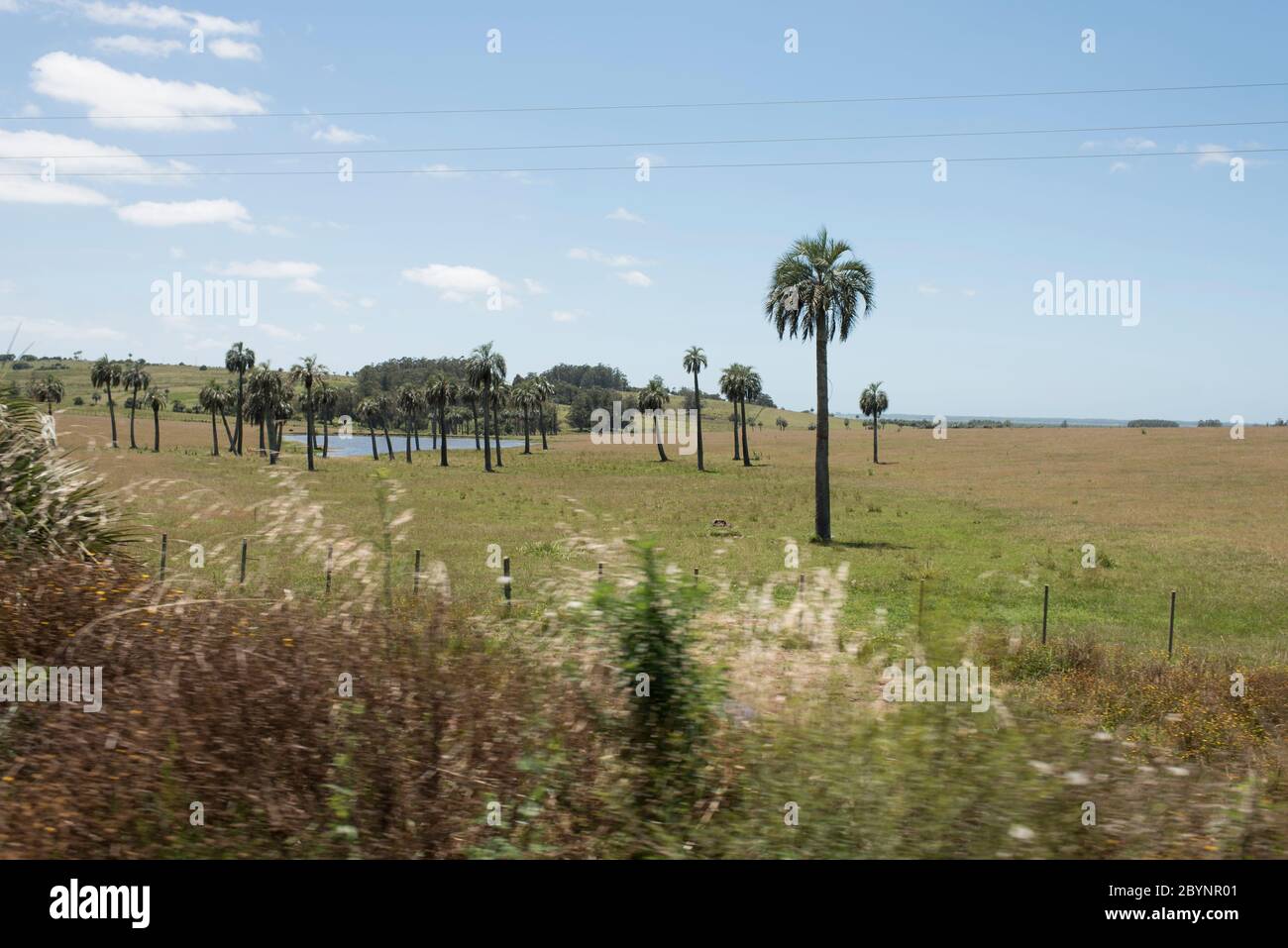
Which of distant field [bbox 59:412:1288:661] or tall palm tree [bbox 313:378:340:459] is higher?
tall palm tree [bbox 313:378:340:459]

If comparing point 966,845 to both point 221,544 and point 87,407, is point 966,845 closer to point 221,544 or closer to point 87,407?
point 221,544

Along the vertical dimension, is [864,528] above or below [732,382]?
below

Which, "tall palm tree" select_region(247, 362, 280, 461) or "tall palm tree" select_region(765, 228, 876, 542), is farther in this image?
"tall palm tree" select_region(247, 362, 280, 461)

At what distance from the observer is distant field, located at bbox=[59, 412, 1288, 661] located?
7426mm

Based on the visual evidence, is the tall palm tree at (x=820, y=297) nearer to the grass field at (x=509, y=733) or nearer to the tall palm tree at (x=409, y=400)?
the grass field at (x=509, y=733)

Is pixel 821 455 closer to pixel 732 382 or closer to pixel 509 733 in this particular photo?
pixel 509 733

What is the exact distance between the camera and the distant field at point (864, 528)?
292 inches

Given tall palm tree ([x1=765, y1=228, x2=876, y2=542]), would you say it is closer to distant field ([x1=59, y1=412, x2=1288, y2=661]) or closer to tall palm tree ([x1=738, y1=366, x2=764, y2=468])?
distant field ([x1=59, y1=412, x2=1288, y2=661])

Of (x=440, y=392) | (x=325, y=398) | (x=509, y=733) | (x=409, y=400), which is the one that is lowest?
(x=509, y=733)

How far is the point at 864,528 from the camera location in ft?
150

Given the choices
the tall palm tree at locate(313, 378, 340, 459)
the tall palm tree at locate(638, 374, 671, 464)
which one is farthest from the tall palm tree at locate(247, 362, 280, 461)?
the tall palm tree at locate(638, 374, 671, 464)

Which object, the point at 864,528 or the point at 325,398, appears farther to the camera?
the point at 325,398

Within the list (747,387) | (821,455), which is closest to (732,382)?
(747,387)
